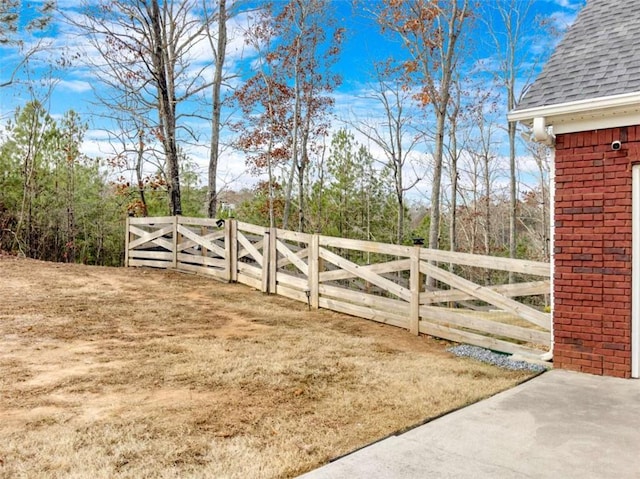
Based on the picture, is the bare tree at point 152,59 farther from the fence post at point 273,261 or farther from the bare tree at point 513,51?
the bare tree at point 513,51

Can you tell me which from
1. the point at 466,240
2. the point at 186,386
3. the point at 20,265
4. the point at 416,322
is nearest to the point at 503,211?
the point at 466,240

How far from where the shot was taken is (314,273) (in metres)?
8.69

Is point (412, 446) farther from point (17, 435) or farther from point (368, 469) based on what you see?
point (17, 435)

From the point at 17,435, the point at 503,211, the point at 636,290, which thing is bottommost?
the point at 17,435

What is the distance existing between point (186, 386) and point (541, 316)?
157 inches

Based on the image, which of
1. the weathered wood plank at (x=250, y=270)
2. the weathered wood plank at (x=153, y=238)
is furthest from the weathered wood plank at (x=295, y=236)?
the weathered wood plank at (x=153, y=238)

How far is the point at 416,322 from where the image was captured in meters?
7.07

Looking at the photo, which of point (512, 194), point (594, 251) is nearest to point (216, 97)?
point (512, 194)

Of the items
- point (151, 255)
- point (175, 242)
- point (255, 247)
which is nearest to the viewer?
point (255, 247)

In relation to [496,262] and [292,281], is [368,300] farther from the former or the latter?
[496,262]

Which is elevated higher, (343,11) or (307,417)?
(343,11)

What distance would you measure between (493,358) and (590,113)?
2880 mm

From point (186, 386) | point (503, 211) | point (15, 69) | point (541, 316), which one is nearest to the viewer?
point (186, 386)

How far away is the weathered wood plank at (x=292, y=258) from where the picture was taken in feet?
29.0
